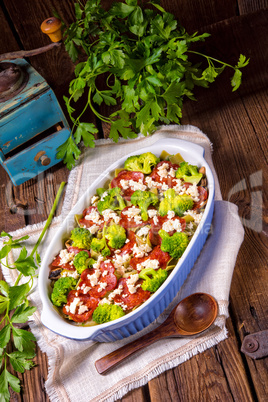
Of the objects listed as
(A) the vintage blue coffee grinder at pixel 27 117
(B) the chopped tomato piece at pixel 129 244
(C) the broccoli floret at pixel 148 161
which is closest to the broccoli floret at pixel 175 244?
(B) the chopped tomato piece at pixel 129 244

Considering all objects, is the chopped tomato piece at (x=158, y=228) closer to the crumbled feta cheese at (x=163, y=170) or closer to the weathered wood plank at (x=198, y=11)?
the crumbled feta cheese at (x=163, y=170)

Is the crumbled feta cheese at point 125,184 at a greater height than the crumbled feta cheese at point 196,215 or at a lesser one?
greater

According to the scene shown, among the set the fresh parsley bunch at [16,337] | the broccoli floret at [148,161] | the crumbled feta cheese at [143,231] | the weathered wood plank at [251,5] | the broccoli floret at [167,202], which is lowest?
the fresh parsley bunch at [16,337]

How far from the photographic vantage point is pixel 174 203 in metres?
1.74

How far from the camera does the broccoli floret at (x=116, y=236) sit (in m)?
1.72

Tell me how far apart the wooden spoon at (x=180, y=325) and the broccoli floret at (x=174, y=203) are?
1.02 ft

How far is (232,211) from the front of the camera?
191 cm

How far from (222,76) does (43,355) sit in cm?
159

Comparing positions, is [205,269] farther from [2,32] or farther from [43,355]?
[2,32]

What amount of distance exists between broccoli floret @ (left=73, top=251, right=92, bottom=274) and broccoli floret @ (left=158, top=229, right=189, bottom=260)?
0.28 meters

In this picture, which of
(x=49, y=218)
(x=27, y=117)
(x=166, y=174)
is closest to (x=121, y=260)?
(x=166, y=174)

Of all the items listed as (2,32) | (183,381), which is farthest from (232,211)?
(2,32)

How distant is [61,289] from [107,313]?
191mm

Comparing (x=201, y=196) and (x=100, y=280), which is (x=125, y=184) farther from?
(x=100, y=280)
